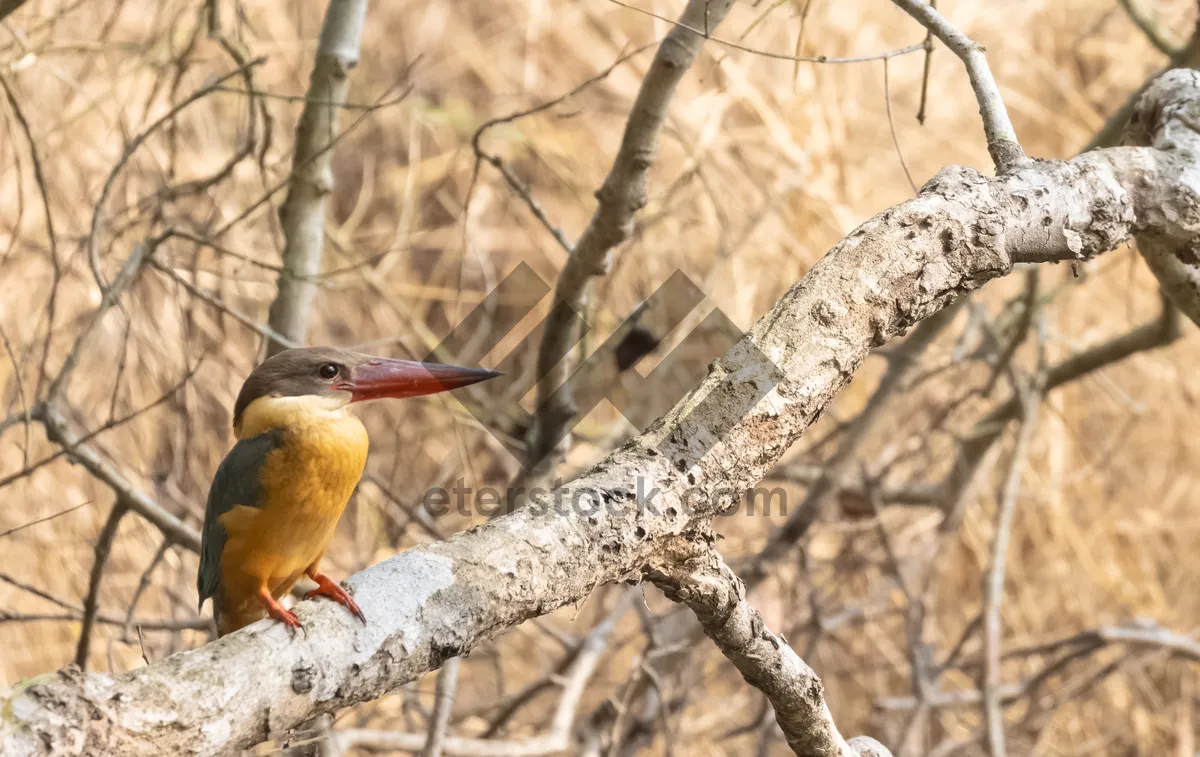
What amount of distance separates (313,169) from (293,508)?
0.96 metres

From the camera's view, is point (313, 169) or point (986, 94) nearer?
point (986, 94)

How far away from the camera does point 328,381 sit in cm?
164

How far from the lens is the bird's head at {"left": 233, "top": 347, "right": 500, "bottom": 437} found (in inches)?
63.2

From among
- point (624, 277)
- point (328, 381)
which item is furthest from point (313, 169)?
point (624, 277)

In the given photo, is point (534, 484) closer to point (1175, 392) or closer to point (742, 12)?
point (742, 12)

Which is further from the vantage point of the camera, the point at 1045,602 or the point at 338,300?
the point at 338,300

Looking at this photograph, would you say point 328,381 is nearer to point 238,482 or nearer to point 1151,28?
point 238,482

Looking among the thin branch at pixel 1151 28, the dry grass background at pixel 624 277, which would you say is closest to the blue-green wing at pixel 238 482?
the dry grass background at pixel 624 277

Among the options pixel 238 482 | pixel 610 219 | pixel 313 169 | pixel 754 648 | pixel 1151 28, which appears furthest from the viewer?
pixel 1151 28

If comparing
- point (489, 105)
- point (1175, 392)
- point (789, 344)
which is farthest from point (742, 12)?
point (789, 344)

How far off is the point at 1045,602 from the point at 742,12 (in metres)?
2.61

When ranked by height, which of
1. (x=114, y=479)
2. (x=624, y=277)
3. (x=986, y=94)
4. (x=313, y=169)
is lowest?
(x=986, y=94)

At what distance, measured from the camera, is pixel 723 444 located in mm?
1129

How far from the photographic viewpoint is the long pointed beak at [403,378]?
1.60 metres
